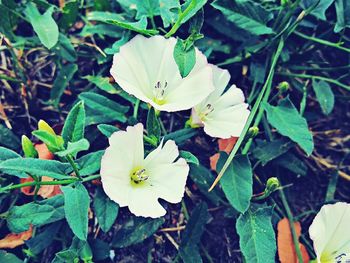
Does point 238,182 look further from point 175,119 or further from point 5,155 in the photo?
point 5,155

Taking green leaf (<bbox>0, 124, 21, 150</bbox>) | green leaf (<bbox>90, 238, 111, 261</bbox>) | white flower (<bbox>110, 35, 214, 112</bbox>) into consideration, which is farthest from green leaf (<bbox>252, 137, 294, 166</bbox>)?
green leaf (<bbox>0, 124, 21, 150</bbox>)

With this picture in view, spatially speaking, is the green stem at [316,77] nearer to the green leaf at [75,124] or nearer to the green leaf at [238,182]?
the green leaf at [238,182]

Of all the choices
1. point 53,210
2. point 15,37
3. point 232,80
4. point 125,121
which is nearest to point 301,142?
point 232,80

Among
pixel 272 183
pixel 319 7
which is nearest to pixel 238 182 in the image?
pixel 272 183

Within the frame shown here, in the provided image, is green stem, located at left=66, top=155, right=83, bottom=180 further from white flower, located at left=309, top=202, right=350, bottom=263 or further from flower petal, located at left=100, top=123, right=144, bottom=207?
white flower, located at left=309, top=202, right=350, bottom=263

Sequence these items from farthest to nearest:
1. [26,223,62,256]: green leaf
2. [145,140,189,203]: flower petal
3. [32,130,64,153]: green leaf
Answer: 1. [26,223,62,256]: green leaf
2. [145,140,189,203]: flower petal
3. [32,130,64,153]: green leaf

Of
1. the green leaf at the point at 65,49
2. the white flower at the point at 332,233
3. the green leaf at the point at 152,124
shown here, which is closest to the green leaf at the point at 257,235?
the white flower at the point at 332,233

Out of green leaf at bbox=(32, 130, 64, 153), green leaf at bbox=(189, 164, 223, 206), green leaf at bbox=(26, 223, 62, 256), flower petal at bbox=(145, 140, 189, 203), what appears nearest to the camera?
green leaf at bbox=(32, 130, 64, 153)
